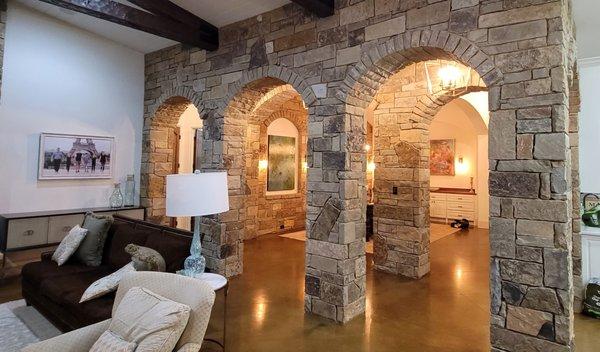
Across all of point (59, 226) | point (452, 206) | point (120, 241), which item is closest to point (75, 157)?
point (59, 226)

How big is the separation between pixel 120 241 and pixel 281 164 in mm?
4567

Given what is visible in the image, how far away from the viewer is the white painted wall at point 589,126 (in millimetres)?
3845

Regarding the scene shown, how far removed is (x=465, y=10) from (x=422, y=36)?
1.14 ft

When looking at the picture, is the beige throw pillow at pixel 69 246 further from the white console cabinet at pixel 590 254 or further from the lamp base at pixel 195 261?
the white console cabinet at pixel 590 254

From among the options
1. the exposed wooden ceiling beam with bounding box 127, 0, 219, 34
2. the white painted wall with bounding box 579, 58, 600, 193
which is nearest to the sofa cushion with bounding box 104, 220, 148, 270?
the exposed wooden ceiling beam with bounding box 127, 0, 219, 34

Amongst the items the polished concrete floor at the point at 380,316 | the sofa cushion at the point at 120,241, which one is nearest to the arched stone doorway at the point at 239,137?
the polished concrete floor at the point at 380,316

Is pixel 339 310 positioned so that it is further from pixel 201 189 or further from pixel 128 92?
pixel 128 92

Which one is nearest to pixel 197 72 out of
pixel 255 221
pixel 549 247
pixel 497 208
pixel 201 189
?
pixel 201 189

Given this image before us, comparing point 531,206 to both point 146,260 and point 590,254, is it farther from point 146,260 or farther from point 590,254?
point 146,260

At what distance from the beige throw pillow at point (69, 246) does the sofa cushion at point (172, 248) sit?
2.94 feet

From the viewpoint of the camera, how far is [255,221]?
6.93 metres

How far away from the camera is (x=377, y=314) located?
333 centimetres

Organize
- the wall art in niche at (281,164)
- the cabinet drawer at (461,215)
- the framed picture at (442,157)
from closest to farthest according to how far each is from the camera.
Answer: the wall art in niche at (281,164) → the cabinet drawer at (461,215) → the framed picture at (442,157)

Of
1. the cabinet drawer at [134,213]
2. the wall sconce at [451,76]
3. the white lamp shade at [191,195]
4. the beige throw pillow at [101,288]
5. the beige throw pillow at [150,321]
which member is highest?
the wall sconce at [451,76]
